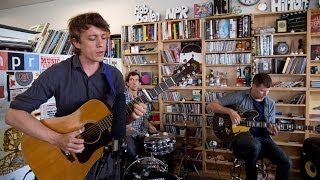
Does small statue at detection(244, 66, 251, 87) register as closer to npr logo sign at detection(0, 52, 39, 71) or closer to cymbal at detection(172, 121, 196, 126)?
cymbal at detection(172, 121, 196, 126)

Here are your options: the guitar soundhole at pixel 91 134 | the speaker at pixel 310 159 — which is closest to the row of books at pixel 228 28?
the speaker at pixel 310 159

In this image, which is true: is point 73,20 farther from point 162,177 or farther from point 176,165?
point 176,165

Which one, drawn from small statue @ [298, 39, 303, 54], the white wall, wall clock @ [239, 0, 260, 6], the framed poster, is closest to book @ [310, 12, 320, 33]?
small statue @ [298, 39, 303, 54]

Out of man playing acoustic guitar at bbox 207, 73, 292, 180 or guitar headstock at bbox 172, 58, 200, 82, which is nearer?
guitar headstock at bbox 172, 58, 200, 82

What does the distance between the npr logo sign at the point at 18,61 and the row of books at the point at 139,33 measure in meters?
2.17

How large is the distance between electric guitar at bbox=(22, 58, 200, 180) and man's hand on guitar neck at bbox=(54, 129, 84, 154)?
2.8 inches

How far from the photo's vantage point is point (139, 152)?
328 centimetres

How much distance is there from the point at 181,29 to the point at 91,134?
2.91 meters

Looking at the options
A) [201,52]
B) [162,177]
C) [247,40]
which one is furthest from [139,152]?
[247,40]

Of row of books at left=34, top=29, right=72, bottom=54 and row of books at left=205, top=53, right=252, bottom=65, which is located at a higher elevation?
row of books at left=34, top=29, right=72, bottom=54

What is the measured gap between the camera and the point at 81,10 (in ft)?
16.2

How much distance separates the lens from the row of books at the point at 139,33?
4.26 metres

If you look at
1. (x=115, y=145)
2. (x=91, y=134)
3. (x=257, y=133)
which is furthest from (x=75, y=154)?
(x=257, y=133)

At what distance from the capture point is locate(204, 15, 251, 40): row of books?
372cm
